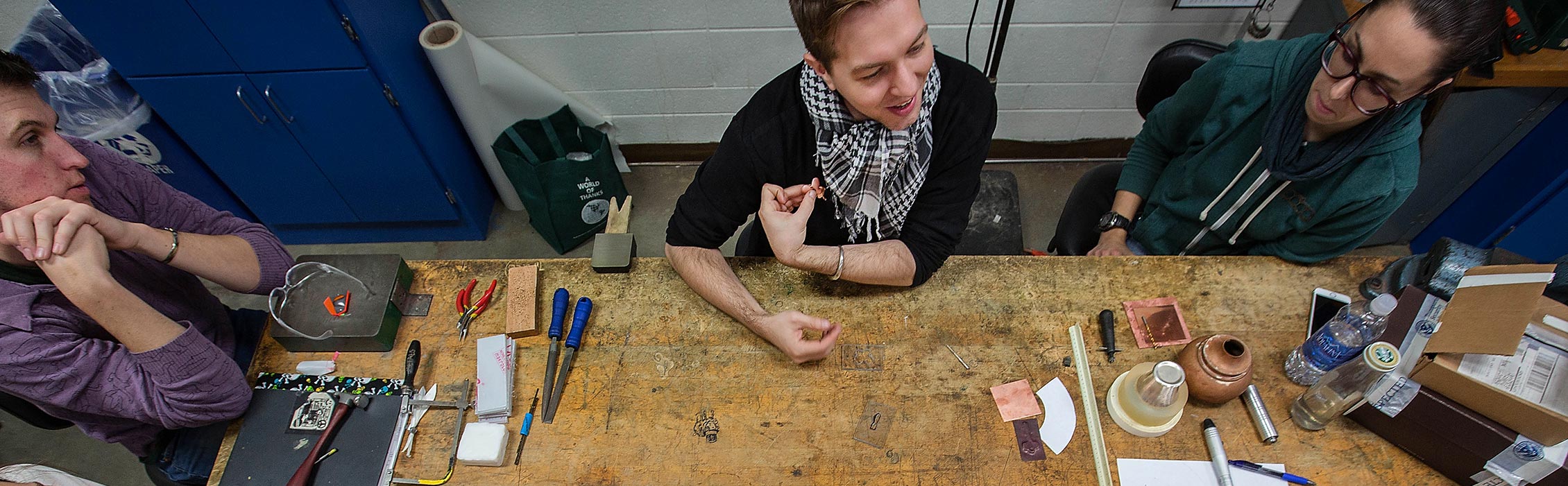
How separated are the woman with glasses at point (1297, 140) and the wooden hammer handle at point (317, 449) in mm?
1904

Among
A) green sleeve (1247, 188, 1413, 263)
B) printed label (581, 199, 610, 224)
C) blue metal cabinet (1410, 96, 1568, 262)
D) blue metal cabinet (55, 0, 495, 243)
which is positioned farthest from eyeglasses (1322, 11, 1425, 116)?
blue metal cabinet (55, 0, 495, 243)

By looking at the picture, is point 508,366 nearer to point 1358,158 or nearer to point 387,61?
point 387,61

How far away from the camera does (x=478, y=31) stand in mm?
2627

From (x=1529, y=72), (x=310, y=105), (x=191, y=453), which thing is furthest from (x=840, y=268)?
(x=1529, y=72)

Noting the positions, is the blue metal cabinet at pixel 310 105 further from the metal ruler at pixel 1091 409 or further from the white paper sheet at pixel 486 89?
the metal ruler at pixel 1091 409

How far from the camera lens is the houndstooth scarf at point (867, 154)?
1.39 metres

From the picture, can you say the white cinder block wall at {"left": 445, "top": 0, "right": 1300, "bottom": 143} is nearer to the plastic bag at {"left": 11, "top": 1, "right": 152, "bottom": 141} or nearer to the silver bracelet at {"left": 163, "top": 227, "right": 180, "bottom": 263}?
the plastic bag at {"left": 11, "top": 1, "right": 152, "bottom": 141}

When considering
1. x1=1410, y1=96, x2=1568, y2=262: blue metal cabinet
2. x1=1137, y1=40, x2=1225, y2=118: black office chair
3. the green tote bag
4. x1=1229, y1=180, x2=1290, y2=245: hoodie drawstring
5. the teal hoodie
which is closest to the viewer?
the teal hoodie

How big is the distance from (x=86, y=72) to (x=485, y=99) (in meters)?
1.24

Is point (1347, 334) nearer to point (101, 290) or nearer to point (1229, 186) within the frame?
point (1229, 186)

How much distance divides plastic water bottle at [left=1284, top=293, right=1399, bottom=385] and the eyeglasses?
37 centimetres

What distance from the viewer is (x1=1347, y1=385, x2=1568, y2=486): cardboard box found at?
1.13 metres

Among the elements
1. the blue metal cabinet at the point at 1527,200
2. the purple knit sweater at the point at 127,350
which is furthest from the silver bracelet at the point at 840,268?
the blue metal cabinet at the point at 1527,200

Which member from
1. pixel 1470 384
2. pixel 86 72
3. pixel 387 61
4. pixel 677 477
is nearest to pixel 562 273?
pixel 677 477
